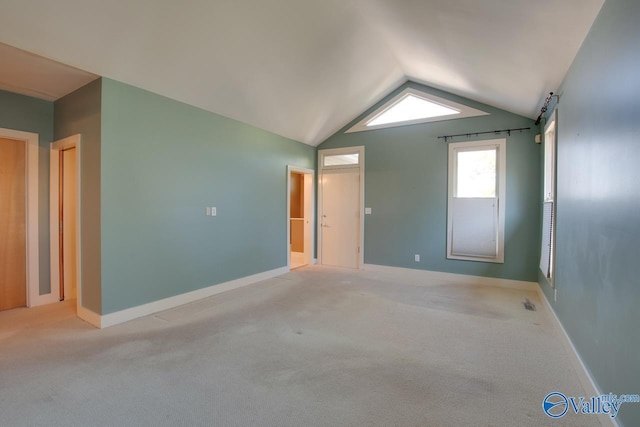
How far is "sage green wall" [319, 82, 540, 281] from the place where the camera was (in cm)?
449

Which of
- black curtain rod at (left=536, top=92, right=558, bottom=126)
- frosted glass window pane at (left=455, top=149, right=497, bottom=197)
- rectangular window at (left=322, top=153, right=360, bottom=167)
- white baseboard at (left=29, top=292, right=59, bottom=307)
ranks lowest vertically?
white baseboard at (left=29, top=292, right=59, bottom=307)

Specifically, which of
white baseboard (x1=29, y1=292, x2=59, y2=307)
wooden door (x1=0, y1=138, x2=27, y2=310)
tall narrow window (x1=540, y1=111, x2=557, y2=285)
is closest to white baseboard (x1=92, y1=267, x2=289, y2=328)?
white baseboard (x1=29, y1=292, x2=59, y2=307)

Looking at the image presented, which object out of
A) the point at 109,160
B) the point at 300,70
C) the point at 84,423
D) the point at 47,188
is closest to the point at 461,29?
the point at 300,70

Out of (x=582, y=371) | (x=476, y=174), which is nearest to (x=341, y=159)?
(x=476, y=174)

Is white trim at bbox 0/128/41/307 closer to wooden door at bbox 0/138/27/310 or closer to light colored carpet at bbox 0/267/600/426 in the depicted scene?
wooden door at bbox 0/138/27/310

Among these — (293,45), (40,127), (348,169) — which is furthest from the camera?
(348,169)

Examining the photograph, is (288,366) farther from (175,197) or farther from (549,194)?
(549,194)

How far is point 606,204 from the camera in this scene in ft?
5.78

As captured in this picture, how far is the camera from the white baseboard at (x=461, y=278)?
453 cm

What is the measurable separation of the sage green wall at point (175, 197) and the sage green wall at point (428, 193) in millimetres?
2022

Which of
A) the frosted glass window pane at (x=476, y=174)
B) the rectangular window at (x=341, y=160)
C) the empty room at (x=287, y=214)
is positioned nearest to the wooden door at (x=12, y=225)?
the empty room at (x=287, y=214)

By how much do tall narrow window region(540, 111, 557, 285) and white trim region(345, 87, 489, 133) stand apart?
1.24 meters

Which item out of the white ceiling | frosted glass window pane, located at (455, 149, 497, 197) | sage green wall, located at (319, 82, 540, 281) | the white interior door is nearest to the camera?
the white ceiling

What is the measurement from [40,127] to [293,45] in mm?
3198
